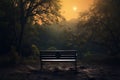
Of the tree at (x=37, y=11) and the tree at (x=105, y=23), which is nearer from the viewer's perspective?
the tree at (x=105, y=23)

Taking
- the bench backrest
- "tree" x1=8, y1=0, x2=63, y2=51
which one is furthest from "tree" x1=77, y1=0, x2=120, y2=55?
the bench backrest

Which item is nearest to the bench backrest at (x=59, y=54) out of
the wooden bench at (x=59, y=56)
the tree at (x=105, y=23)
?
the wooden bench at (x=59, y=56)

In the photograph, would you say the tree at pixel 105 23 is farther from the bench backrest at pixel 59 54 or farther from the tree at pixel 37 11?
the bench backrest at pixel 59 54

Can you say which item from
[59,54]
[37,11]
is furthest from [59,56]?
[37,11]

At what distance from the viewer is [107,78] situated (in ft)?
43.8

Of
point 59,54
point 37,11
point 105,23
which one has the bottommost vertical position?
point 59,54

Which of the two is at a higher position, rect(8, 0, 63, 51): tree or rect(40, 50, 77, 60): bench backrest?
rect(8, 0, 63, 51): tree

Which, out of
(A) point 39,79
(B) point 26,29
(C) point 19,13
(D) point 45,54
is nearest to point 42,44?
(B) point 26,29

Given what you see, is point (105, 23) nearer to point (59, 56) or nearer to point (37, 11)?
point (37, 11)

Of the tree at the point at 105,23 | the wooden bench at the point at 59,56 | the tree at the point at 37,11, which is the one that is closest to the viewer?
the wooden bench at the point at 59,56

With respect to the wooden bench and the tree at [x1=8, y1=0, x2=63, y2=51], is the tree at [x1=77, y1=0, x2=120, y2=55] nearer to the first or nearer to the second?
the tree at [x1=8, y1=0, x2=63, y2=51]

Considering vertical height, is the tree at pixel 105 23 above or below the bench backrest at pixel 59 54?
above

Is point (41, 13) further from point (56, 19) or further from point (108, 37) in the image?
point (108, 37)

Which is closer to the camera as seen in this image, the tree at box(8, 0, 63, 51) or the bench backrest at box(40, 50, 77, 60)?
the bench backrest at box(40, 50, 77, 60)
